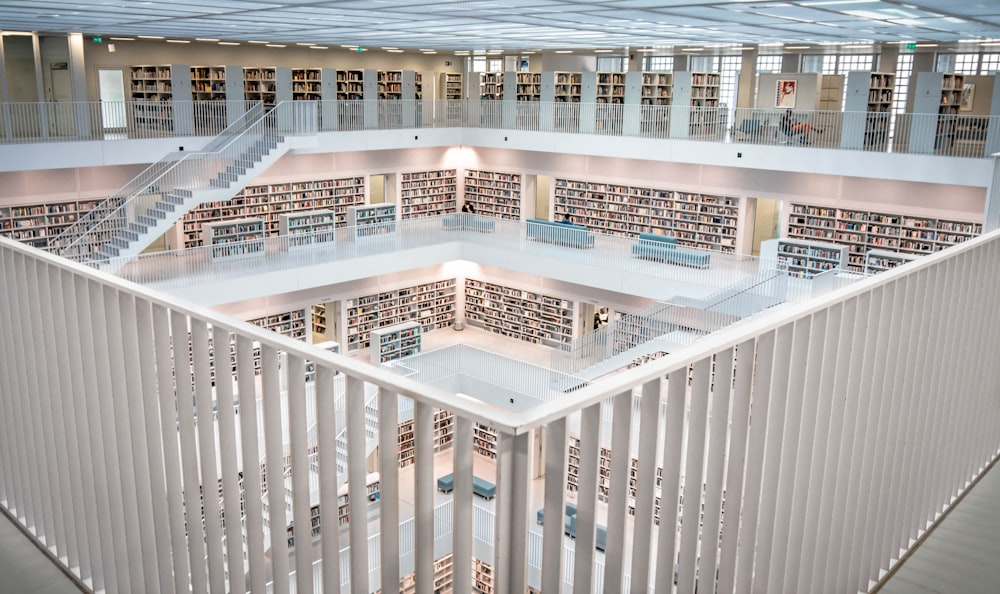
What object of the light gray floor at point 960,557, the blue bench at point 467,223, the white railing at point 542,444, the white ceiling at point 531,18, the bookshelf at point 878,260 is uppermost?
the white ceiling at point 531,18

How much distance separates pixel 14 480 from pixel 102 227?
11455 mm

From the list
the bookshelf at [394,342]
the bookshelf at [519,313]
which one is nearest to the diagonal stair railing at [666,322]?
the bookshelf at [394,342]

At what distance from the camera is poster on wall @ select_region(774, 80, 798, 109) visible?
57.2ft

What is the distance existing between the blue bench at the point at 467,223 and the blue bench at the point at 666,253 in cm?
353

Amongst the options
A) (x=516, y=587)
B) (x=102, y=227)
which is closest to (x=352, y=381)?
(x=516, y=587)

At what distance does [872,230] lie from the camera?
49.5ft

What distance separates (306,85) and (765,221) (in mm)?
10809

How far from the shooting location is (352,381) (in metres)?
1.68

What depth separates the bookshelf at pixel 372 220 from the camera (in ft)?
55.4

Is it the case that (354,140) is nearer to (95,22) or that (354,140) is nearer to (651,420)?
(95,22)

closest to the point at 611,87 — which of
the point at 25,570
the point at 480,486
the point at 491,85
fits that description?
the point at 491,85

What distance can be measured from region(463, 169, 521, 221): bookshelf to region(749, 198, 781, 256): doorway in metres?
5.75

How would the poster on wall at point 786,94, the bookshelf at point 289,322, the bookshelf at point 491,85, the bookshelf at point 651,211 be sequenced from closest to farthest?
1. the bookshelf at point 289,322
2. the bookshelf at point 651,211
3. the poster on wall at point 786,94
4. the bookshelf at point 491,85

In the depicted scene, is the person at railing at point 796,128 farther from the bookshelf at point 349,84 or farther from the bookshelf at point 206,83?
the bookshelf at point 206,83
